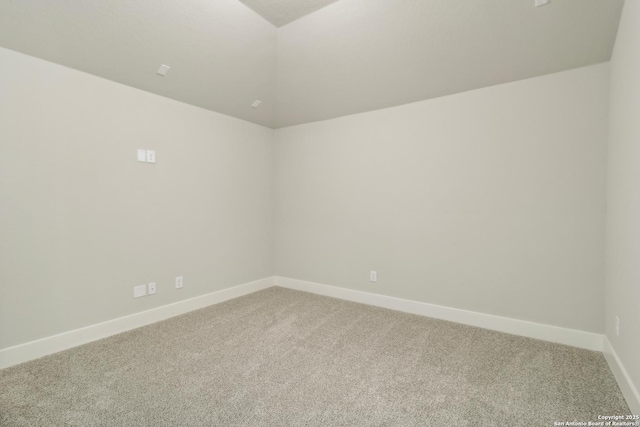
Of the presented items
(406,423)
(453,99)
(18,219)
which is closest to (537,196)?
(453,99)

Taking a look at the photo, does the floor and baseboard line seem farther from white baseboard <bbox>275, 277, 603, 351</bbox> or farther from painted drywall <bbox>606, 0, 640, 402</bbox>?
painted drywall <bbox>606, 0, 640, 402</bbox>

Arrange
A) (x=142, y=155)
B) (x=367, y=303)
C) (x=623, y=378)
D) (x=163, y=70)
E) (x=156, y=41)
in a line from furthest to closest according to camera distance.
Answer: (x=367, y=303) → (x=142, y=155) → (x=163, y=70) → (x=156, y=41) → (x=623, y=378)

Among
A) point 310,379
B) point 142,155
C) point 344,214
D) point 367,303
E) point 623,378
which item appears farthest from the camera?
point 344,214

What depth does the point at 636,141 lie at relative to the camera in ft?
5.18

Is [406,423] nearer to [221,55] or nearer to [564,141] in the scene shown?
[564,141]

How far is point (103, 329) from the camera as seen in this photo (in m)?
2.55

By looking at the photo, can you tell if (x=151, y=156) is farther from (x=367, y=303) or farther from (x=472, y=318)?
(x=472, y=318)

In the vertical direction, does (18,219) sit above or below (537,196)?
below

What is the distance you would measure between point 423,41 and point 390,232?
1889 mm

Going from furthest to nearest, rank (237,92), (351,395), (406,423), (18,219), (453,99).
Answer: (237,92), (453,99), (18,219), (351,395), (406,423)

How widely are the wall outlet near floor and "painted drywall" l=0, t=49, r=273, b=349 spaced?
5 centimetres

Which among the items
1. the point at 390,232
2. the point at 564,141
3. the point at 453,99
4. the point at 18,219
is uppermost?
the point at 453,99

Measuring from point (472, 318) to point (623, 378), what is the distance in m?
1.16

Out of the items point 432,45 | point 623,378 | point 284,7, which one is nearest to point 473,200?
point 432,45
